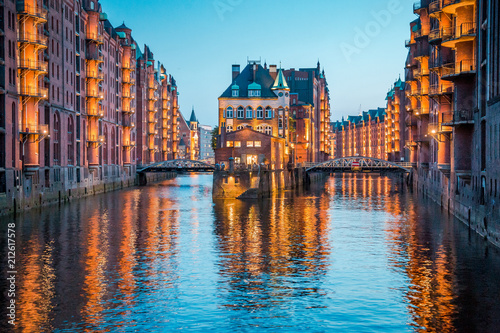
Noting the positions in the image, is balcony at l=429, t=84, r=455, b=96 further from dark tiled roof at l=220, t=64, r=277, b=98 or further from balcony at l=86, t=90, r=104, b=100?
dark tiled roof at l=220, t=64, r=277, b=98

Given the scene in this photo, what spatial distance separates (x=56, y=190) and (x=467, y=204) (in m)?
47.2

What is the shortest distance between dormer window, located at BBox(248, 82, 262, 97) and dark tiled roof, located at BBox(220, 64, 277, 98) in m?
0.88

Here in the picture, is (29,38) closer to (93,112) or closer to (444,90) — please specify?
(93,112)

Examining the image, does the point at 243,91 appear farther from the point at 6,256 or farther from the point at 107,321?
the point at 107,321

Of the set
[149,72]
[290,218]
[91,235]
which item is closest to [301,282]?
[91,235]

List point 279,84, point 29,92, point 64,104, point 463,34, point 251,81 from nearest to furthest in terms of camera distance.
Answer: point 463,34
point 29,92
point 64,104
point 279,84
point 251,81

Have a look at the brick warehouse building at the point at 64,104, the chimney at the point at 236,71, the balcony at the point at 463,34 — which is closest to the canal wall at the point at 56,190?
the brick warehouse building at the point at 64,104

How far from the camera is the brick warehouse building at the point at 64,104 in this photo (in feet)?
204

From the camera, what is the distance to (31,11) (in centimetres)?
6425

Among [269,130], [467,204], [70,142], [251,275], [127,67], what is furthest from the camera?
[269,130]

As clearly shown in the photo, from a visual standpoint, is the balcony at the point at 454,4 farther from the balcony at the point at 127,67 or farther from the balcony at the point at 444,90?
the balcony at the point at 127,67

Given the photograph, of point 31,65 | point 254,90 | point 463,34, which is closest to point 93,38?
point 31,65

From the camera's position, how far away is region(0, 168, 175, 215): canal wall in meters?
61.7

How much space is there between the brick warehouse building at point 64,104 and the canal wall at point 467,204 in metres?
40.0
